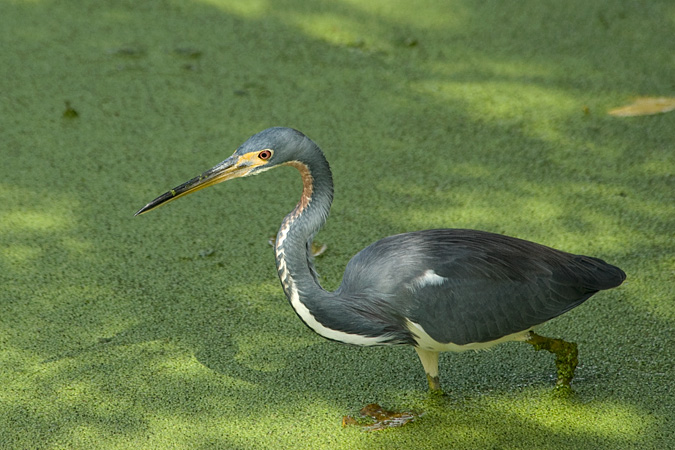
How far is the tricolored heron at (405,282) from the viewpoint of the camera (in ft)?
5.84

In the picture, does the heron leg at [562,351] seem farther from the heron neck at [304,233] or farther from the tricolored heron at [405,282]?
the heron neck at [304,233]

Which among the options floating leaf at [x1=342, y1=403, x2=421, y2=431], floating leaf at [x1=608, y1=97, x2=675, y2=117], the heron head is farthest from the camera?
floating leaf at [x1=608, y1=97, x2=675, y2=117]

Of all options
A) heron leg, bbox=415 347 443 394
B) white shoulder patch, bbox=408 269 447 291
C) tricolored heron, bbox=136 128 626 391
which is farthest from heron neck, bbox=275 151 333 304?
heron leg, bbox=415 347 443 394

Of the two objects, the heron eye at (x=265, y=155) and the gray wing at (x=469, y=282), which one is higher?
the heron eye at (x=265, y=155)

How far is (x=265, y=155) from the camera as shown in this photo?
5.81 feet

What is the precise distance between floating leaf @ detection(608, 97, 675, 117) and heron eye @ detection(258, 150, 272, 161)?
1.82 metres

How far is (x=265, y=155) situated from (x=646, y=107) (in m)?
1.95

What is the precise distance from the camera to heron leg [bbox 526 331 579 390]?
1.92 m

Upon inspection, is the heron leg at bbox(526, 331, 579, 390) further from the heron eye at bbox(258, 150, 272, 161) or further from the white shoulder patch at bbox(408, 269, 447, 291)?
the heron eye at bbox(258, 150, 272, 161)

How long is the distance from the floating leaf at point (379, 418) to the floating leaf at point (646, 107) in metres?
1.73

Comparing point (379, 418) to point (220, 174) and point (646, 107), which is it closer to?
point (220, 174)

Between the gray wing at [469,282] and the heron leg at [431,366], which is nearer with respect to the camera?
the gray wing at [469,282]

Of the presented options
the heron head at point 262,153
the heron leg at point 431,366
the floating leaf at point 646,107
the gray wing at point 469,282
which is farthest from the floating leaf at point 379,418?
the floating leaf at point 646,107

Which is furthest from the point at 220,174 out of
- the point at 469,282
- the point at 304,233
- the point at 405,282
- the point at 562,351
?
the point at 562,351
